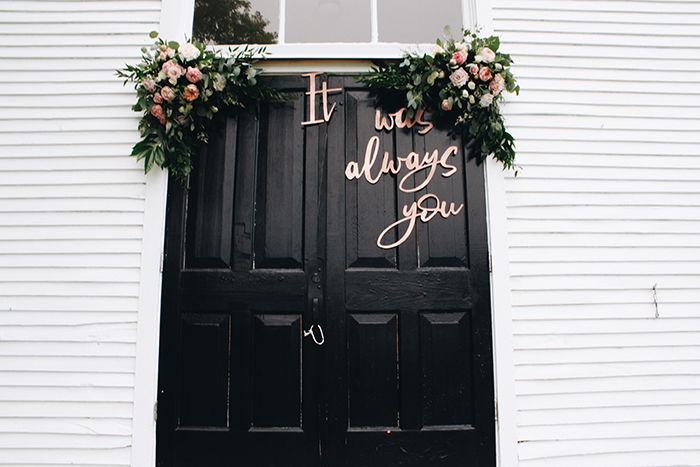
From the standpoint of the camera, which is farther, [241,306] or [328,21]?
[328,21]

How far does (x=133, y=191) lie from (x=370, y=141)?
4.82 feet

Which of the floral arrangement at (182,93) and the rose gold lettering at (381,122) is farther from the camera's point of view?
the rose gold lettering at (381,122)

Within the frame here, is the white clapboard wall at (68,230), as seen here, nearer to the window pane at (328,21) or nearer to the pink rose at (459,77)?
the window pane at (328,21)

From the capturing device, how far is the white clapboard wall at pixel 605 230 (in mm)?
2303

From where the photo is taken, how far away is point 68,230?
7.75 ft

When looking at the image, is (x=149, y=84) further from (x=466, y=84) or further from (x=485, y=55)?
(x=485, y=55)

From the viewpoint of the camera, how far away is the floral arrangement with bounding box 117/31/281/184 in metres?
2.22

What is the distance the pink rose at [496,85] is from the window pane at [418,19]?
0.57 meters

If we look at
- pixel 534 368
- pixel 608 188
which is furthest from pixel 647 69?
pixel 534 368

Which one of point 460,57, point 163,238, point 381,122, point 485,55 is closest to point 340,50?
point 381,122

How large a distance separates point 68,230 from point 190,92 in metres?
1.12

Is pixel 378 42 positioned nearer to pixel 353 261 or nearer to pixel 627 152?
pixel 353 261

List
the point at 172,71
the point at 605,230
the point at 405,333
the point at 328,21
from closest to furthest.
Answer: the point at 172,71, the point at 405,333, the point at 605,230, the point at 328,21

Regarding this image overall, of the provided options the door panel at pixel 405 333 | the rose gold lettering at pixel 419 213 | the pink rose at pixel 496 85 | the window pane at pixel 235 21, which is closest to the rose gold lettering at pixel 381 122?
the door panel at pixel 405 333
